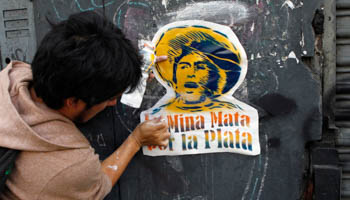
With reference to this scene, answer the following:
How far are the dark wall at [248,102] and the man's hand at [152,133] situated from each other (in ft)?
0.51

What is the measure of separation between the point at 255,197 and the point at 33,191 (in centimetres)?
118

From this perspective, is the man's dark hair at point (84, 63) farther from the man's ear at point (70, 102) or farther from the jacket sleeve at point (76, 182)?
the jacket sleeve at point (76, 182)

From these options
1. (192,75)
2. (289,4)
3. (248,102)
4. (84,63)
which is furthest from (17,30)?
(289,4)

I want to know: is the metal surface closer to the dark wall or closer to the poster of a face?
the dark wall

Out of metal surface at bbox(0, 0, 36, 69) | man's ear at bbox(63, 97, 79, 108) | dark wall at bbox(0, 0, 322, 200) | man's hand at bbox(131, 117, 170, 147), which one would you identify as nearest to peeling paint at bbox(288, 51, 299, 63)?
dark wall at bbox(0, 0, 322, 200)

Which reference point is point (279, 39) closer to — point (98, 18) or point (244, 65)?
point (244, 65)

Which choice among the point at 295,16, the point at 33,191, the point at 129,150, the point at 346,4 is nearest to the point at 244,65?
the point at 295,16

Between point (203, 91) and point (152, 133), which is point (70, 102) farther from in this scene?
point (203, 91)

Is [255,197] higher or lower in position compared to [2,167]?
lower

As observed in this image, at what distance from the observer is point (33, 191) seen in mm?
1204

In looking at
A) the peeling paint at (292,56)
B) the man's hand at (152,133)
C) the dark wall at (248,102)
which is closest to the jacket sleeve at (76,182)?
the man's hand at (152,133)

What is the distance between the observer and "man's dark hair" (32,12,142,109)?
113 centimetres

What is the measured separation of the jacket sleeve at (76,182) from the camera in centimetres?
121

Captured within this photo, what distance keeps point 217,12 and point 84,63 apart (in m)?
0.79
